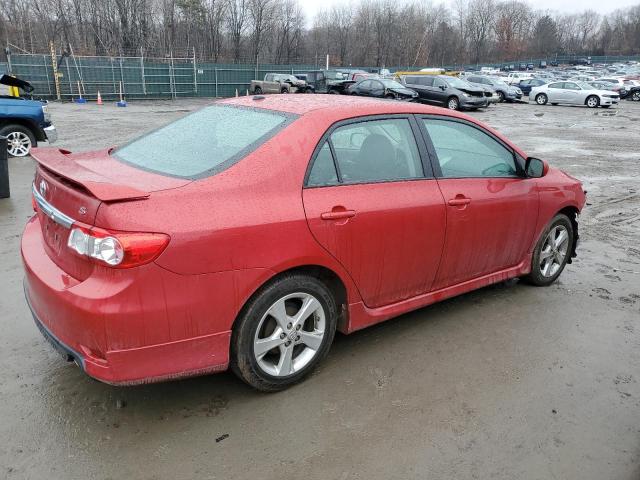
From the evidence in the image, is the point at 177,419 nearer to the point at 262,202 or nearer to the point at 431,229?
the point at 262,202

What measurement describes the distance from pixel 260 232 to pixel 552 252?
10.4 ft

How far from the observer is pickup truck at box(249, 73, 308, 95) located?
32062 mm

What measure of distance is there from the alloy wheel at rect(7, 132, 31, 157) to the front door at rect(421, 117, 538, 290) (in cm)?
919

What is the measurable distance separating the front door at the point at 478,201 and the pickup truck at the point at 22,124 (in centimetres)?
878

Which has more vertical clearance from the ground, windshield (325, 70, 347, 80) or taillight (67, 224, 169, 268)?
taillight (67, 224, 169, 268)

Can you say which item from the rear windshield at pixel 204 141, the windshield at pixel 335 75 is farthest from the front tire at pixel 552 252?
the windshield at pixel 335 75

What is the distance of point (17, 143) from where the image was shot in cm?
1029

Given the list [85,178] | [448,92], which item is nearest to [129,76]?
[448,92]

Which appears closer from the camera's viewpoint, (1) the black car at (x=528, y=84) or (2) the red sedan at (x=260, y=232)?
(2) the red sedan at (x=260, y=232)

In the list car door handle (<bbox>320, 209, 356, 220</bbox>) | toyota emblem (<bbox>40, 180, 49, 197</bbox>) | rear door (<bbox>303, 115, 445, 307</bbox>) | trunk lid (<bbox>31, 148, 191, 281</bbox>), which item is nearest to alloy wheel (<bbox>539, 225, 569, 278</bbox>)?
rear door (<bbox>303, 115, 445, 307</bbox>)

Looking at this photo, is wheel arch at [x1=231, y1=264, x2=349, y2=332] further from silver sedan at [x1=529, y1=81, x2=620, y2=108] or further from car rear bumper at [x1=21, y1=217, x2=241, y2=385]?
silver sedan at [x1=529, y1=81, x2=620, y2=108]

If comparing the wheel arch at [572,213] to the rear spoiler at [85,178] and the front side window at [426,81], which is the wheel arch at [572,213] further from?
the front side window at [426,81]

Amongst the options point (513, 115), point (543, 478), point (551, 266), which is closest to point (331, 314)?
point (543, 478)

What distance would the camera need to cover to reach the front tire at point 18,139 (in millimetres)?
10164
